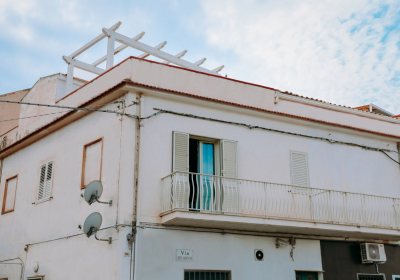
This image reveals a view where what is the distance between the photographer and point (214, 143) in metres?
13.1

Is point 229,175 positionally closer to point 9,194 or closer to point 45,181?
point 45,181

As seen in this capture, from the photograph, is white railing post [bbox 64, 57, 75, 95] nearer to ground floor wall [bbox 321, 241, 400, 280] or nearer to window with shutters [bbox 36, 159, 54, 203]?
window with shutters [bbox 36, 159, 54, 203]

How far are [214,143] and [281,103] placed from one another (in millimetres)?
3162

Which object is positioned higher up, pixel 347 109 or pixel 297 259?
pixel 347 109

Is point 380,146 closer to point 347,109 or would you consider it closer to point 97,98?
point 347,109

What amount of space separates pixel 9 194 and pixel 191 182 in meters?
7.51

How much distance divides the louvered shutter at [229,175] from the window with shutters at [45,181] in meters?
5.45

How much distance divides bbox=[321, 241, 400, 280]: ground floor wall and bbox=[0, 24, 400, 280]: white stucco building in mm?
77

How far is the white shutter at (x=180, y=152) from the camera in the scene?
39.0 feet

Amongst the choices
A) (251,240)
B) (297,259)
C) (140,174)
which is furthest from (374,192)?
(140,174)

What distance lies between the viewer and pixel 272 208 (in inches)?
500

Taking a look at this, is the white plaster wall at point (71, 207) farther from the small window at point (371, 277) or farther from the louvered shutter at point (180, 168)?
the small window at point (371, 277)

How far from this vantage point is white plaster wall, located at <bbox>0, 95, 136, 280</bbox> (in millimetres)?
10992

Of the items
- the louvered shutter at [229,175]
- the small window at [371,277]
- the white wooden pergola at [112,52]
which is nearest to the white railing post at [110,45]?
the white wooden pergola at [112,52]
